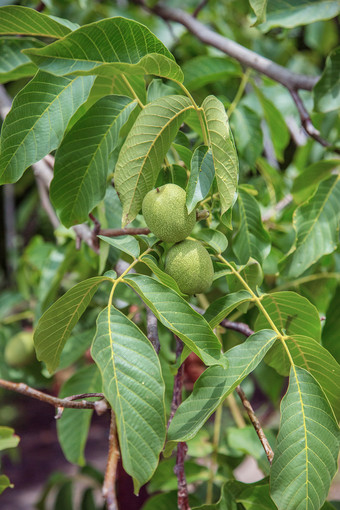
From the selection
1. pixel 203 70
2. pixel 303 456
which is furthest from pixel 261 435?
pixel 203 70

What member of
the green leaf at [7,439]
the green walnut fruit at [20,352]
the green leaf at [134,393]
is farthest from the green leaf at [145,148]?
the green walnut fruit at [20,352]

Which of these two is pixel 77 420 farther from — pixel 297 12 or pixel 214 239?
pixel 297 12

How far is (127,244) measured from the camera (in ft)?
2.38

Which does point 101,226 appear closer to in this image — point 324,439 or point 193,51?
point 324,439

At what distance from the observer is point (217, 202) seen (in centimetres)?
85

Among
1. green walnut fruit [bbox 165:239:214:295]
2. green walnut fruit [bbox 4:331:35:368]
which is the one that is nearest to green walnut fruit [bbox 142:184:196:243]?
green walnut fruit [bbox 165:239:214:295]

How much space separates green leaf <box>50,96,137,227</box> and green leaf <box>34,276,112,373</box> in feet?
0.57

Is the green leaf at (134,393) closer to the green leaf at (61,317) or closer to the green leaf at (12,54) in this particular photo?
the green leaf at (61,317)

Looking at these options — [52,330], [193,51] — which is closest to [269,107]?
[193,51]

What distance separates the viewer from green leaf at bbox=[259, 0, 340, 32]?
3.78 ft

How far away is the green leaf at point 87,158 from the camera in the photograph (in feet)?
2.47

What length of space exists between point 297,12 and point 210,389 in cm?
95

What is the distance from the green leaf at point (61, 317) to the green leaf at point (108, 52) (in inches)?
10.9

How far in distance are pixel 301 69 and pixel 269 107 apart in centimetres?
123
